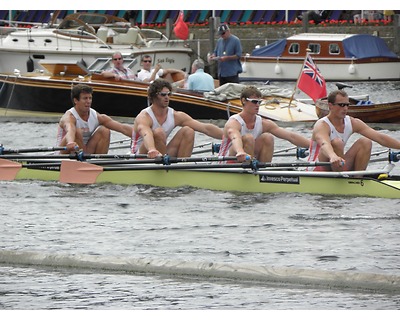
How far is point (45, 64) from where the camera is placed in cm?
2462

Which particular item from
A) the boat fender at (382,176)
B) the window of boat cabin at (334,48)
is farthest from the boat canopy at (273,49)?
the boat fender at (382,176)

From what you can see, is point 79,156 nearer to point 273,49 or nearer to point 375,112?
point 375,112

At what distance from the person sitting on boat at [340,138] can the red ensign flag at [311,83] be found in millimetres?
7330

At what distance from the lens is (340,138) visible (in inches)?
561

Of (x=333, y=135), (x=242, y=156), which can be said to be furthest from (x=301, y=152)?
(x=242, y=156)

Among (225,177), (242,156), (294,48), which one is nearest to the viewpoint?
(242,156)

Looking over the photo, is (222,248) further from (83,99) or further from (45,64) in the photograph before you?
(45,64)

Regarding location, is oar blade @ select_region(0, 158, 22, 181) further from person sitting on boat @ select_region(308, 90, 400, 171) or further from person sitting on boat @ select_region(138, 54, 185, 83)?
person sitting on boat @ select_region(138, 54, 185, 83)

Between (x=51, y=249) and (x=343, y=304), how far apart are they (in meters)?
3.66

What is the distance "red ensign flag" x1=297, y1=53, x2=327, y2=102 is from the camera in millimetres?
21719

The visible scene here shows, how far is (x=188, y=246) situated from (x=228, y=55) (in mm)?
12052

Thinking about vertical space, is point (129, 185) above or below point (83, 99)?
below

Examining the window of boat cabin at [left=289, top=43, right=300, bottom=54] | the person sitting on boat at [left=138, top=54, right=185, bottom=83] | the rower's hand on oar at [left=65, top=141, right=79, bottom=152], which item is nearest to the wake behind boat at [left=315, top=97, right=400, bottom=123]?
the person sitting on boat at [left=138, top=54, right=185, bottom=83]

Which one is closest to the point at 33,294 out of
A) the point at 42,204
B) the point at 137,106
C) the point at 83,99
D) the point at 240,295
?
the point at 240,295
